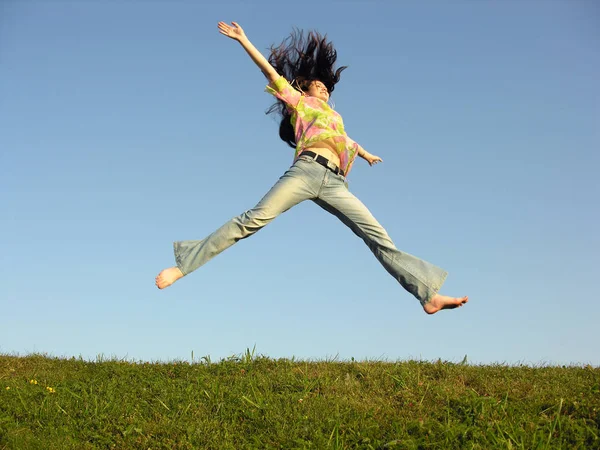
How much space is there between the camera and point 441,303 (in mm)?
7000

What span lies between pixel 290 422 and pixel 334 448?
2.09 ft

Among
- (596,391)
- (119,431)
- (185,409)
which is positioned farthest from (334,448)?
(596,391)

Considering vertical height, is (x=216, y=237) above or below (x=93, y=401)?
above

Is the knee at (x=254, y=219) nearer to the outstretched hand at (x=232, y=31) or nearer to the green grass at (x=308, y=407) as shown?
the green grass at (x=308, y=407)

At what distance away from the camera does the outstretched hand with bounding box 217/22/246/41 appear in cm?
Result: 728

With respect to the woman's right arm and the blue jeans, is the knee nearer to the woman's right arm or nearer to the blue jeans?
the blue jeans

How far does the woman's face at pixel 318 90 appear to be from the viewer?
817cm

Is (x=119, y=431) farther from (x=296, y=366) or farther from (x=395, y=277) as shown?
(x=395, y=277)

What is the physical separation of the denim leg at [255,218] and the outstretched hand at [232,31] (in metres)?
1.59

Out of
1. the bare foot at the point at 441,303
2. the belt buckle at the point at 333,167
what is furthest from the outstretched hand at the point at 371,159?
the bare foot at the point at 441,303

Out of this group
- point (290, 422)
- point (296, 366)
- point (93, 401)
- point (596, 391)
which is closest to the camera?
point (290, 422)

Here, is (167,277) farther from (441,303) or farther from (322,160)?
(441,303)

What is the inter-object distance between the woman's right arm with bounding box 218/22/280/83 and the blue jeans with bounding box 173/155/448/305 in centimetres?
109

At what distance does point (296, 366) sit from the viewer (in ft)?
26.4
